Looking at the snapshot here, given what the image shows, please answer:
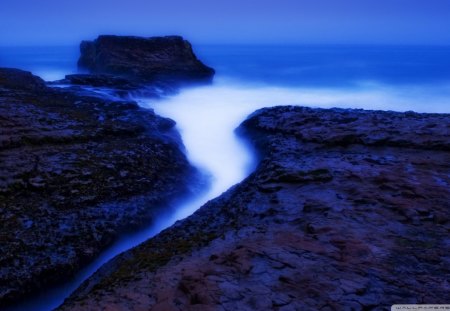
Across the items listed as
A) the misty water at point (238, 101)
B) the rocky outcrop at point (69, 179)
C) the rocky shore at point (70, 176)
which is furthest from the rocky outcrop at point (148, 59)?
the rocky outcrop at point (69, 179)

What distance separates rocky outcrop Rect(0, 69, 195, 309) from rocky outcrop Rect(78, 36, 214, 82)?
860 centimetres

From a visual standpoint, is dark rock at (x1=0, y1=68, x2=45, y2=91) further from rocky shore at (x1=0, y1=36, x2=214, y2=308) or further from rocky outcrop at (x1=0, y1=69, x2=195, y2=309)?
rocky outcrop at (x1=0, y1=69, x2=195, y2=309)

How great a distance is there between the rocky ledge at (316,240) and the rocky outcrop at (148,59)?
1162cm

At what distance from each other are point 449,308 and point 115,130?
6333 millimetres

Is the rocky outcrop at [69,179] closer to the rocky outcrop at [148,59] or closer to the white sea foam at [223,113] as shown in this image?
the white sea foam at [223,113]

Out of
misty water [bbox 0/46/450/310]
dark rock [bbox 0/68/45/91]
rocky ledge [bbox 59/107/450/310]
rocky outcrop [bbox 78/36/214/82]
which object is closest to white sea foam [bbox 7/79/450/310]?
misty water [bbox 0/46/450/310]

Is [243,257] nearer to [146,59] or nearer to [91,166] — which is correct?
[91,166]

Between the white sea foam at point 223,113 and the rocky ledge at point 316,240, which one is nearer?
the rocky ledge at point 316,240

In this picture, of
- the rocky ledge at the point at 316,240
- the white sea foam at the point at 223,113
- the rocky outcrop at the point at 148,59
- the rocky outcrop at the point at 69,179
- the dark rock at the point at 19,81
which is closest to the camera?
the rocky ledge at the point at 316,240

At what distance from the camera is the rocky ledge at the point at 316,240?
325cm

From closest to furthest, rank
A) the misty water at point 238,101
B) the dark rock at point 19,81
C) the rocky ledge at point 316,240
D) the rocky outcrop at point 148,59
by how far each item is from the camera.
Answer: the rocky ledge at point 316,240, the misty water at point 238,101, the dark rock at point 19,81, the rocky outcrop at point 148,59

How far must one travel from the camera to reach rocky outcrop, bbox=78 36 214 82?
675 inches

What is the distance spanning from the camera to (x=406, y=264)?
11.6 feet

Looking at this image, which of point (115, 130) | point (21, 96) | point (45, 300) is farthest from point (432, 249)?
point (21, 96)
